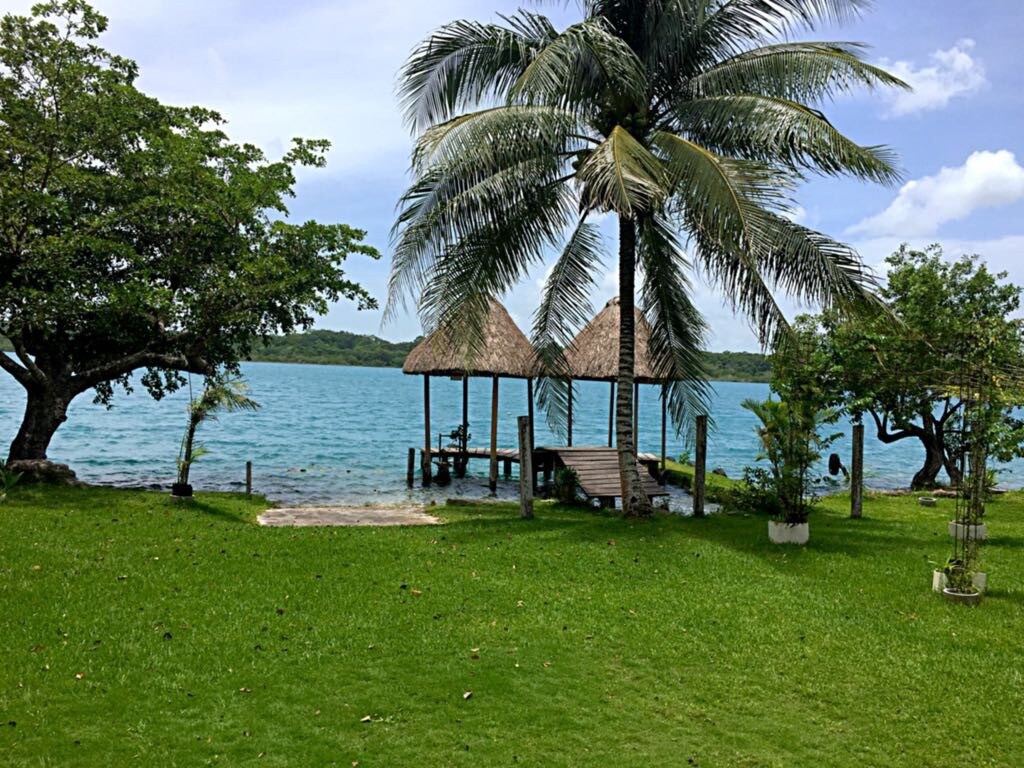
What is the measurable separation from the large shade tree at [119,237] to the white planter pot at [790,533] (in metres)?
8.51

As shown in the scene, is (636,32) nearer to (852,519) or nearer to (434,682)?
(852,519)

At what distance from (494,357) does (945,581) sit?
12.1 m

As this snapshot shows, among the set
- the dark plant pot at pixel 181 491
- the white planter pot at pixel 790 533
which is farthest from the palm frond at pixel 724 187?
the dark plant pot at pixel 181 491

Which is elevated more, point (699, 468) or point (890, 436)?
point (890, 436)

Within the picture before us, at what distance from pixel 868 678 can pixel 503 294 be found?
717 cm

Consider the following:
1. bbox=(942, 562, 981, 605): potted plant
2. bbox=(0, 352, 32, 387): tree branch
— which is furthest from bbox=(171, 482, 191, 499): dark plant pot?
bbox=(942, 562, 981, 605): potted plant

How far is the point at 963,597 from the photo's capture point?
22.9 feet

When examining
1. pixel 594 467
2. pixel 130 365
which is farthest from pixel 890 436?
pixel 130 365

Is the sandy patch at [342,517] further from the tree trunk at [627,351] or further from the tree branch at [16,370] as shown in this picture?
the tree branch at [16,370]

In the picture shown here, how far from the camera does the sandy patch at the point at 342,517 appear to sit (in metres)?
11.5

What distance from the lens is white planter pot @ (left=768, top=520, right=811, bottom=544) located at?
9625 millimetres

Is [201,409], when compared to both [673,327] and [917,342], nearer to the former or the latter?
[673,327]

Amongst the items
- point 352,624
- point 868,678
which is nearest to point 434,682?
point 352,624

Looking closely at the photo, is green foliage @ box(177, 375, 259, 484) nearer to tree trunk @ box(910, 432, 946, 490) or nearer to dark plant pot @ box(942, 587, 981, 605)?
dark plant pot @ box(942, 587, 981, 605)
